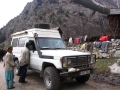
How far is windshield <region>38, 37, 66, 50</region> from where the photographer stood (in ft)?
23.0

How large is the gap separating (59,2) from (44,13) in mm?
11122

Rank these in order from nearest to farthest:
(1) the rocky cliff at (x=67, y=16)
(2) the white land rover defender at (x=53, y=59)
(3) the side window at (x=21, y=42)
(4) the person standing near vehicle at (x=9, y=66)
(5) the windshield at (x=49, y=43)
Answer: (2) the white land rover defender at (x=53, y=59) → (4) the person standing near vehicle at (x=9, y=66) → (5) the windshield at (x=49, y=43) → (3) the side window at (x=21, y=42) → (1) the rocky cliff at (x=67, y=16)

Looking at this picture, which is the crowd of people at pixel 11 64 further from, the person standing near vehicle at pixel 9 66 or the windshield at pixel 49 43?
the windshield at pixel 49 43

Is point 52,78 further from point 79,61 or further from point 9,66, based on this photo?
point 9,66

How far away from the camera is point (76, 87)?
662 centimetres

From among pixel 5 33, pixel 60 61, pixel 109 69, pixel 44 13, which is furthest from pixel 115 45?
pixel 5 33

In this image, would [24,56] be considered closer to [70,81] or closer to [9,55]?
[9,55]

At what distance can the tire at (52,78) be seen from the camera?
18.9 feet

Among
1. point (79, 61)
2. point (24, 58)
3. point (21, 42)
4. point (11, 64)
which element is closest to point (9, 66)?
point (11, 64)

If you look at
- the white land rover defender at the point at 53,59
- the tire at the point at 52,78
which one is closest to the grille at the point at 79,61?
the white land rover defender at the point at 53,59

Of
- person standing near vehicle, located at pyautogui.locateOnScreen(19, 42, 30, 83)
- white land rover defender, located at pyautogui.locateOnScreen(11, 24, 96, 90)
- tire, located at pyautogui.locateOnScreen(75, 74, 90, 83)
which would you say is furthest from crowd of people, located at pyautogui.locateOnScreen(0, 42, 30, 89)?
tire, located at pyautogui.locateOnScreen(75, 74, 90, 83)

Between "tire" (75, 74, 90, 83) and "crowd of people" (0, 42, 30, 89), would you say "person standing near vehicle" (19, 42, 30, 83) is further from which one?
"tire" (75, 74, 90, 83)

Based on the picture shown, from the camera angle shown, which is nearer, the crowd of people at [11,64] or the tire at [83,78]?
the crowd of people at [11,64]

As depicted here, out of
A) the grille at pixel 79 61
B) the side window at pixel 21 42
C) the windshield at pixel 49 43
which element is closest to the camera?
the grille at pixel 79 61
